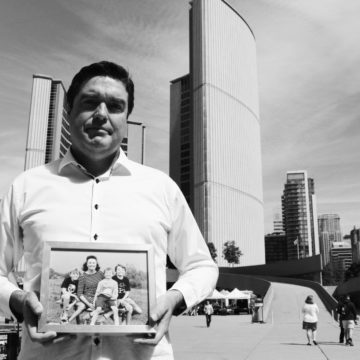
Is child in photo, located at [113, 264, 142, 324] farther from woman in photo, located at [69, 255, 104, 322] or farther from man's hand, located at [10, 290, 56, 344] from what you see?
man's hand, located at [10, 290, 56, 344]

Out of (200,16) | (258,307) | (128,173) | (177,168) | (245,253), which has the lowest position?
(258,307)

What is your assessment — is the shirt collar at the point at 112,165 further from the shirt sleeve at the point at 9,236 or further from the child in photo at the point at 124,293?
the child in photo at the point at 124,293

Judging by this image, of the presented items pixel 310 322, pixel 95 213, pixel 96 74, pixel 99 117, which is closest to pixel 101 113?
pixel 99 117

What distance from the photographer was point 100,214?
6.75ft

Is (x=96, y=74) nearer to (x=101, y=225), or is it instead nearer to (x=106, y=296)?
(x=101, y=225)

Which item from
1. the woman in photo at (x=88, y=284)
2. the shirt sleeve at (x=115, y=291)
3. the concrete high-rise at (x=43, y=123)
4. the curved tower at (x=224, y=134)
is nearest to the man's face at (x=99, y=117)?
the woman in photo at (x=88, y=284)

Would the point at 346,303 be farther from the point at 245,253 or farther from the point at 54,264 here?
the point at 245,253

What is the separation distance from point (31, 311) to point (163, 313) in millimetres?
532

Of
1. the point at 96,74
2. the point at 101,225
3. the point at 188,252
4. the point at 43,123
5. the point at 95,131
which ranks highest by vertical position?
the point at 43,123

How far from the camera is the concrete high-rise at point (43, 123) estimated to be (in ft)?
371

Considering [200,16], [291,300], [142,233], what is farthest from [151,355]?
[200,16]

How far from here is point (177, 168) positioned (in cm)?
11069

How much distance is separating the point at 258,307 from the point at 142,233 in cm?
2413

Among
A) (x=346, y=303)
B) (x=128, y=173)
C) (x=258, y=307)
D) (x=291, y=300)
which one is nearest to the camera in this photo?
(x=128, y=173)
